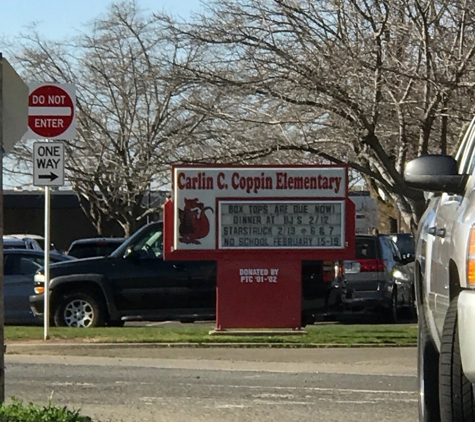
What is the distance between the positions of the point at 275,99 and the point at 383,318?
16.5 feet

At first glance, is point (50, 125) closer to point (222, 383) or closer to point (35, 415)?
point (222, 383)

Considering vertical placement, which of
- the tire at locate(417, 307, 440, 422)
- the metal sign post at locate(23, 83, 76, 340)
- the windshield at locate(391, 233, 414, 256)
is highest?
the metal sign post at locate(23, 83, 76, 340)

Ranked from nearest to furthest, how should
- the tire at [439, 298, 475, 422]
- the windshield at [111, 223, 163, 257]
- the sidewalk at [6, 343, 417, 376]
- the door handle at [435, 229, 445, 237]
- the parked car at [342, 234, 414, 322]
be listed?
the tire at [439, 298, 475, 422] < the door handle at [435, 229, 445, 237] < the sidewalk at [6, 343, 417, 376] < the windshield at [111, 223, 163, 257] < the parked car at [342, 234, 414, 322]

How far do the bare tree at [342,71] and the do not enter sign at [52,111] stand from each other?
11.6 ft

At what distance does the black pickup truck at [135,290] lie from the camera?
16.2 meters

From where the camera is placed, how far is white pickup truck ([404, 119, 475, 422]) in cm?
467

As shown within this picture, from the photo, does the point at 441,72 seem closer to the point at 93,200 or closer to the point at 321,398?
the point at 321,398

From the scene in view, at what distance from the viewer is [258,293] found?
586 inches

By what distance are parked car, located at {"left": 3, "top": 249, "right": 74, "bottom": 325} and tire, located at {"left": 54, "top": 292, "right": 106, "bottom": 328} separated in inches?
94.5

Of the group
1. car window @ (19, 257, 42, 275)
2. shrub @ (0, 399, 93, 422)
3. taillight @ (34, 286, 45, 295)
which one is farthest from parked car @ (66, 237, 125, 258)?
shrub @ (0, 399, 93, 422)

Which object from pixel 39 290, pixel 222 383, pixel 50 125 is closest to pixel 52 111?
pixel 50 125

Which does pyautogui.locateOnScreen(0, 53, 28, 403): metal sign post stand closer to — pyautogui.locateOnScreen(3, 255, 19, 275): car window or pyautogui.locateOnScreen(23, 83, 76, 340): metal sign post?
pyautogui.locateOnScreen(23, 83, 76, 340): metal sign post

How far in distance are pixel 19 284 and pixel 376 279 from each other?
6.58 m

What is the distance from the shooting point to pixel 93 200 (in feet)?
132
